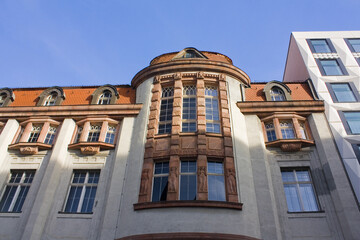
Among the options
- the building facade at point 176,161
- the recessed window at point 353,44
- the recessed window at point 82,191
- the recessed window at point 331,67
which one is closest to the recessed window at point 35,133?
the building facade at point 176,161

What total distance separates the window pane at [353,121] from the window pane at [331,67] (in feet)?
13.3

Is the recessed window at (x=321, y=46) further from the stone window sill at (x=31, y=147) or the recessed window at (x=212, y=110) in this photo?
the stone window sill at (x=31, y=147)

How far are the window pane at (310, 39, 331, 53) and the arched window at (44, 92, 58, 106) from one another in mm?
20998

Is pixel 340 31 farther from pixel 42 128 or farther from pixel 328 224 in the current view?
pixel 42 128

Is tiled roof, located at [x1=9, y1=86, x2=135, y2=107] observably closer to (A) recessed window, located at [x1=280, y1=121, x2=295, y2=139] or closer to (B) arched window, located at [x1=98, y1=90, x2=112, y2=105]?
(B) arched window, located at [x1=98, y1=90, x2=112, y2=105]

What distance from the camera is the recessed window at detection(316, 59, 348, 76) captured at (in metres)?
20.8

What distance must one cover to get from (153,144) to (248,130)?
5.98 metres

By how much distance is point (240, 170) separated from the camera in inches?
583

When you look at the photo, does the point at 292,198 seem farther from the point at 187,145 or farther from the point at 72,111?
the point at 72,111

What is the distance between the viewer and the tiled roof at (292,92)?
1922 cm

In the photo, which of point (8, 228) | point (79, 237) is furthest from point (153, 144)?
point (8, 228)

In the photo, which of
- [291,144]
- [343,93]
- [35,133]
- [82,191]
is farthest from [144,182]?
[343,93]

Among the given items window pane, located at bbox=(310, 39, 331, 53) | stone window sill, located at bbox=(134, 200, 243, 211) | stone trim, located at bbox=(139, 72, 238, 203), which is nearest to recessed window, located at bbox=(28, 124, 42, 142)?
stone trim, located at bbox=(139, 72, 238, 203)

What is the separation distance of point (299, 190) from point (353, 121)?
6.37m
